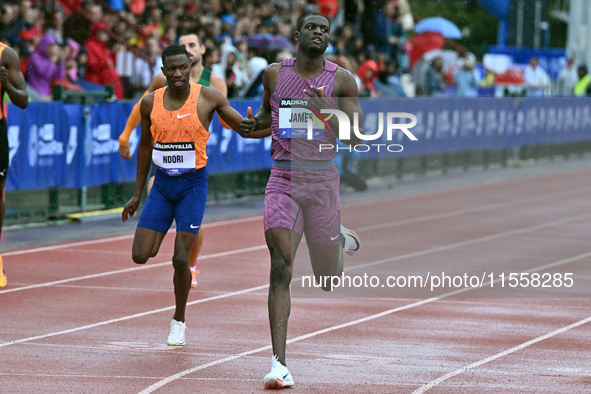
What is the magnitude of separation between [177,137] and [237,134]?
954 centimetres

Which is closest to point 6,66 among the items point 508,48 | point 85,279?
point 85,279

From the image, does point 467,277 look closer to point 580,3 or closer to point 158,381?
point 158,381

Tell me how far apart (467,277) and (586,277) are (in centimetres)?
112

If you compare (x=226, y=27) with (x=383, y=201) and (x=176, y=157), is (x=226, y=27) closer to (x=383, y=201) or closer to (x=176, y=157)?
(x=383, y=201)

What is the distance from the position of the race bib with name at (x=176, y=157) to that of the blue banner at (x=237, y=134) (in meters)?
2.61

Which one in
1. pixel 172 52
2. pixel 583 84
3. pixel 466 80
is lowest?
pixel 583 84

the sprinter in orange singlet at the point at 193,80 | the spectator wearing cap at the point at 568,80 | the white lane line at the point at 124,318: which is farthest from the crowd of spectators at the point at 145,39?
the white lane line at the point at 124,318

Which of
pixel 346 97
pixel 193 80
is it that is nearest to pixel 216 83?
pixel 193 80

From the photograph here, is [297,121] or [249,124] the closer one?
[297,121]

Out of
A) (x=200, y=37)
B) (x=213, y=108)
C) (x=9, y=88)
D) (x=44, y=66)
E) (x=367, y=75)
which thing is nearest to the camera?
(x=213, y=108)

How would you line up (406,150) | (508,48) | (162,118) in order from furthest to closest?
(508,48), (406,150), (162,118)

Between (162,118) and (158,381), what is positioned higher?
(162,118)

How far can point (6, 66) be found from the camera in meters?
10.4

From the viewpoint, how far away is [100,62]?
66.1 ft
